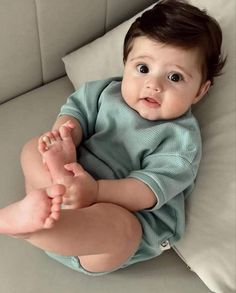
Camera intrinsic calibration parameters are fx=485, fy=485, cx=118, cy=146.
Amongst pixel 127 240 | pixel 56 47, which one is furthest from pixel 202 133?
pixel 56 47

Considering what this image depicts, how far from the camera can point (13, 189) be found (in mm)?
980

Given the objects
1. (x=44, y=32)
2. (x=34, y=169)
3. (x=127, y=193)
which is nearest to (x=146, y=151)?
(x=127, y=193)

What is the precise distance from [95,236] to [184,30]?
1.29 feet

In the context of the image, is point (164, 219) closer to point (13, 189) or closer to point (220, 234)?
point (220, 234)

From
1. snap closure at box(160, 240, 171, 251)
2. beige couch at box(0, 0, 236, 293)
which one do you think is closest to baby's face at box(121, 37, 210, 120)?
beige couch at box(0, 0, 236, 293)

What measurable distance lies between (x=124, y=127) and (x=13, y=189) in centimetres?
26

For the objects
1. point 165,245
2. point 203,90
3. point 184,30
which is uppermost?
point 184,30

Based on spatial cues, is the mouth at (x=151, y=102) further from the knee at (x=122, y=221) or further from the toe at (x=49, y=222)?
the toe at (x=49, y=222)

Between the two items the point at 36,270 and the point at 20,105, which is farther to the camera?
the point at 20,105

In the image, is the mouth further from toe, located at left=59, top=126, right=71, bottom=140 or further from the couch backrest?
the couch backrest

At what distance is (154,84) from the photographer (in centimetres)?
86

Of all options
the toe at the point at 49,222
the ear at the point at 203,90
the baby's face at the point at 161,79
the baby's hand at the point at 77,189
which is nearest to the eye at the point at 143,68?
the baby's face at the point at 161,79

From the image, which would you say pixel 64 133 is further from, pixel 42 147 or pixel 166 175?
pixel 166 175

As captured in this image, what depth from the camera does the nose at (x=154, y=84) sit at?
0.86 meters
